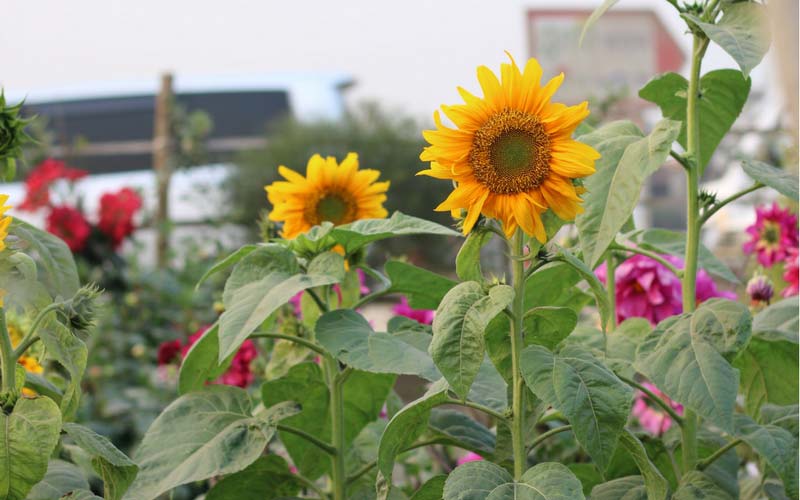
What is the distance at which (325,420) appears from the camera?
136cm

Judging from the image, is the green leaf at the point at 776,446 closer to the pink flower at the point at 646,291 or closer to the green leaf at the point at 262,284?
the green leaf at the point at 262,284

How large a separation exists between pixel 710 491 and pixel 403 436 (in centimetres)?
33

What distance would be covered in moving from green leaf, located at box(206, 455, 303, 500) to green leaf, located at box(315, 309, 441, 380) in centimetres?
22

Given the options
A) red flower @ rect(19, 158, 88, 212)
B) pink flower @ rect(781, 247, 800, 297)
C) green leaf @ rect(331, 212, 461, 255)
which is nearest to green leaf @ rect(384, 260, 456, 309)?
green leaf @ rect(331, 212, 461, 255)

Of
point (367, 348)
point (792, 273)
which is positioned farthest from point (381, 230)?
point (792, 273)

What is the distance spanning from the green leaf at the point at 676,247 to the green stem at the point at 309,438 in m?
0.50

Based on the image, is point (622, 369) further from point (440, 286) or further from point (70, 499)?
point (70, 499)

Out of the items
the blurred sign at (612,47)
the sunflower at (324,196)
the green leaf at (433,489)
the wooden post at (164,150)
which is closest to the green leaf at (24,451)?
the green leaf at (433,489)

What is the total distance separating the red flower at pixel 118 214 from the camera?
13.7 ft

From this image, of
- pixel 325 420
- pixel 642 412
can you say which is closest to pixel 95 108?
pixel 642 412

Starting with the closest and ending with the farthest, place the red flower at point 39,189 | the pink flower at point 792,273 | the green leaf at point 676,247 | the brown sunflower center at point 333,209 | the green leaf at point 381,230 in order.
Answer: the green leaf at point 381,230 < the green leaf at point 676,247 < the brown sunflower center at point 333,209 < the pink flower at point 792,273 < the red flower at point 39,189

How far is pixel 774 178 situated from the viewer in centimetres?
114

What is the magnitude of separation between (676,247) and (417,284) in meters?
0.36

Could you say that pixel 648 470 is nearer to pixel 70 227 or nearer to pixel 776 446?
pixel 776 446
